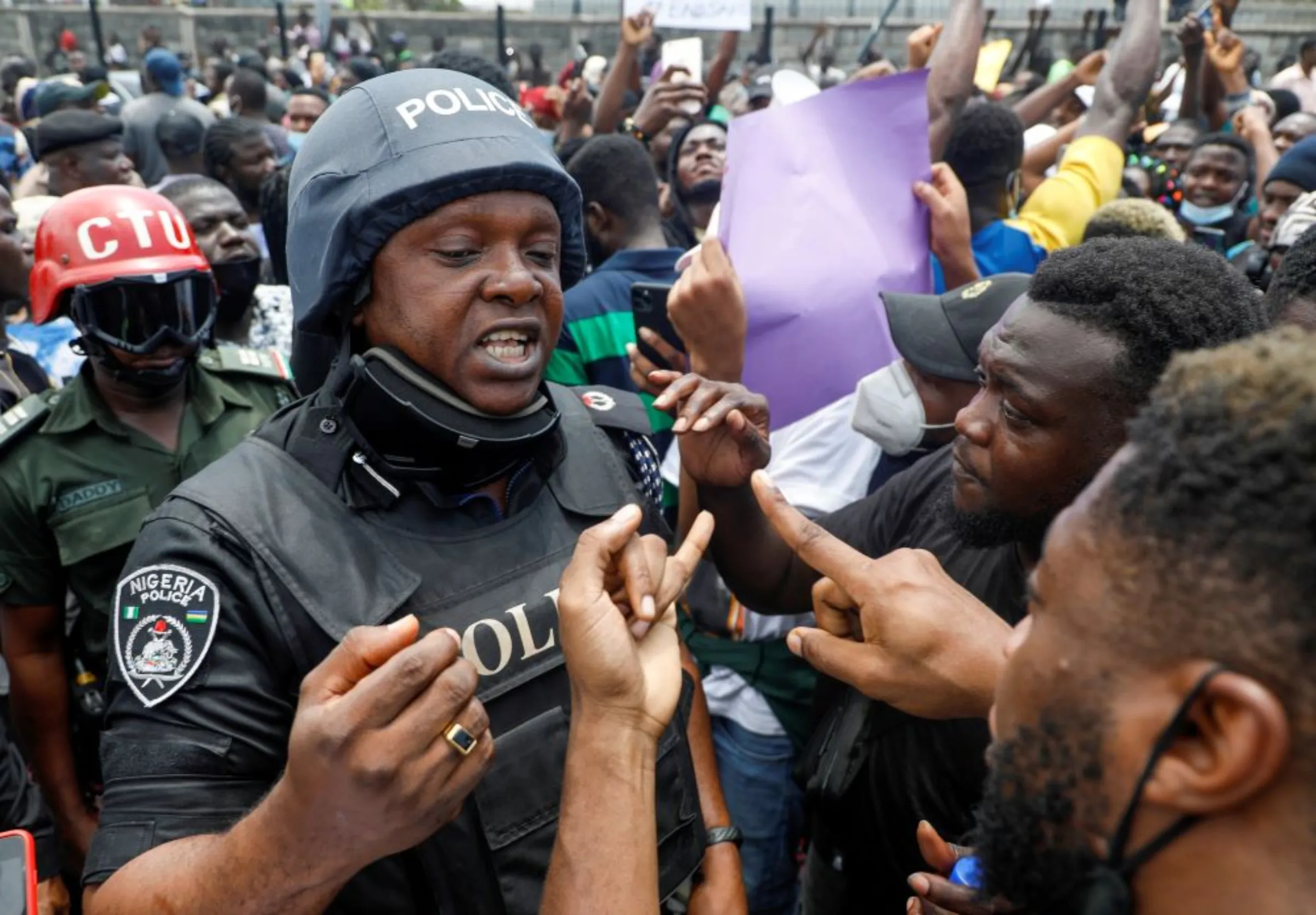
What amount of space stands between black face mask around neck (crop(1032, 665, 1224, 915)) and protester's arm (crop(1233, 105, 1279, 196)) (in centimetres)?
602

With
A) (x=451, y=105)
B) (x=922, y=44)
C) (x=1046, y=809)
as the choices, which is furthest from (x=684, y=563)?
(x=922, y=44)

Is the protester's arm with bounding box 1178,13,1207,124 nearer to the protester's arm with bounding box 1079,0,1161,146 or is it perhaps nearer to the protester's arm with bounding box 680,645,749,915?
the protester's arm with bounding box 1079,0,1161,146

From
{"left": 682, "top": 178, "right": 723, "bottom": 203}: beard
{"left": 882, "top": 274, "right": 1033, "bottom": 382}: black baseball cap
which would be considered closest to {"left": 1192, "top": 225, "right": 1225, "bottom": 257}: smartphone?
{"left": 682, "top": 178, "right": 723, "bottom": 203}: beard

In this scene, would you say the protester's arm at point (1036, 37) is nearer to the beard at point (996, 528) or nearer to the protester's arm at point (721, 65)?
the protester's arm at point (721, 65)

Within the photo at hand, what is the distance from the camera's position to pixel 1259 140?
629cm

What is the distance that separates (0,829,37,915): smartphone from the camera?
1299mm

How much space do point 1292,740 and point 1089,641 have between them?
0.20m

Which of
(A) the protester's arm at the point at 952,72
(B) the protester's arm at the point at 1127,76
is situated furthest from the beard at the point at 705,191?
(B) the protester's arm at the point at 1127,76

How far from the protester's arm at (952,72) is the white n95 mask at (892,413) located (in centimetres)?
162

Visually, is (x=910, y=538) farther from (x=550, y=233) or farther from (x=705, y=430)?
(x=550, y=233)

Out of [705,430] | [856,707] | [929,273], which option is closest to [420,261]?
[705,430]

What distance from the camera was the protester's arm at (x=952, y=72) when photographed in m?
3.93

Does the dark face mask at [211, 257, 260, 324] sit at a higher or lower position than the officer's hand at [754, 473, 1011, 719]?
lower

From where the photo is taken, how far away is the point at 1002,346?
2002 mm
